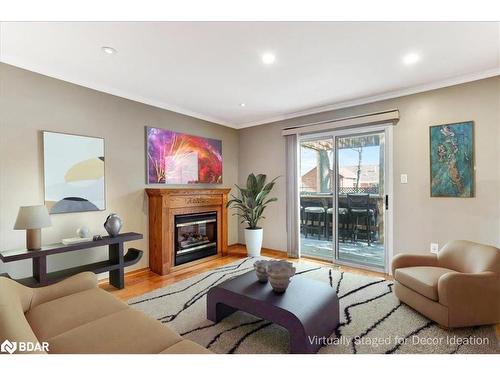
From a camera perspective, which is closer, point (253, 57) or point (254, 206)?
point (253, 57)

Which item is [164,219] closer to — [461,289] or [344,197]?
[344,197]

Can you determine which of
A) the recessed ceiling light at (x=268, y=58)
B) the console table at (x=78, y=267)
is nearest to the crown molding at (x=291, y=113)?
the recessed ceiling light at (x=268, y=58)

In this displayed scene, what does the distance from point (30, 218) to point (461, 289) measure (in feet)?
12.2

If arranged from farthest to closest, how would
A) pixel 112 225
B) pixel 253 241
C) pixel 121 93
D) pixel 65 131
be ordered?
pixel 253 241, pixel 121 93, pixel 112 225, pixel 65 131

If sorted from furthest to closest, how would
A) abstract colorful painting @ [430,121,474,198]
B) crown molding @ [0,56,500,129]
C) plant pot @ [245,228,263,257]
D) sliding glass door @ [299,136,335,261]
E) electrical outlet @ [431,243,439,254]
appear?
plant pot @ [245,228,263,257], sliding glass door @ [299,136,335,261], electrical outlet @ [431,243,439,254], abstract colorful painting @ [430,121,474,198], crown molding @ [0,56,500,129]

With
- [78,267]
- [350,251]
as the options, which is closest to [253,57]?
[78,267]

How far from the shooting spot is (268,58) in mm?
2514

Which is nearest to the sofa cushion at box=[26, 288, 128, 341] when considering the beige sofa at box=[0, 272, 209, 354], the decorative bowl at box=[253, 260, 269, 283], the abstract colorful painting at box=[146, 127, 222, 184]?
the beige sofa at box=[0, 272, 209, 354]

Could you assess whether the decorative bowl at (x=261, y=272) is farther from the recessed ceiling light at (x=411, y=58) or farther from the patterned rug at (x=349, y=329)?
the recessed ceiling light at (x=411, y=58)

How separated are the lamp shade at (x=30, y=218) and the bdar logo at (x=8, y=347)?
177cm

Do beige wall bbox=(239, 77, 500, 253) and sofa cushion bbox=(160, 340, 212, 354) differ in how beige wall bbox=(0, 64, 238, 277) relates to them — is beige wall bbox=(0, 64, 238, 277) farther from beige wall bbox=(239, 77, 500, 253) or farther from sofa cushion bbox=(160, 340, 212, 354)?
beige wall bbox=(239, 77, 500, 253)

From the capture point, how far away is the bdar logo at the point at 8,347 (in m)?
0.97

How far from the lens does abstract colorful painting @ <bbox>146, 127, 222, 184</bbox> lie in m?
3.79
